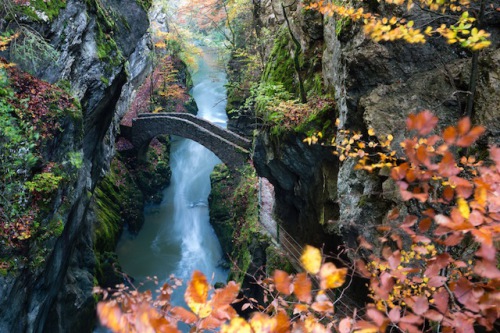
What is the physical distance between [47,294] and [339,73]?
7842mm

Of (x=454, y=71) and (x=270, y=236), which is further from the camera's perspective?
(x=270, y=236)

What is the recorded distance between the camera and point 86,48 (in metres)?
8.70

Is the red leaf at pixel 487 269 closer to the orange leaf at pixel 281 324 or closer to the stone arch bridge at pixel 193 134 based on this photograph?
the orange leaf at pixel 281 324

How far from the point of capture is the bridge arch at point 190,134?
17.1 metres

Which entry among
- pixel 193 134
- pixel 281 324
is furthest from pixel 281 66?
pixel 193 134

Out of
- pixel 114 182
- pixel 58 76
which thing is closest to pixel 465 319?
pixel 58 76

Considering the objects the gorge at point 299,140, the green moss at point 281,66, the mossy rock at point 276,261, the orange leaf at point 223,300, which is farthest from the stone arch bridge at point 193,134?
the orange leaf at point 223,300

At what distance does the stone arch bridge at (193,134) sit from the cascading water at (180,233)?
7.68ft

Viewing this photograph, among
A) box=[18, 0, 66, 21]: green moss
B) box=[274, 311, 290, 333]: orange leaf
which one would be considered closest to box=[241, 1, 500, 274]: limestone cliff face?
box=[274, 311, 290, 333]: orange leaf

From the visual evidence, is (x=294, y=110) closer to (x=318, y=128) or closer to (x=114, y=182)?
(x=318, y=128)

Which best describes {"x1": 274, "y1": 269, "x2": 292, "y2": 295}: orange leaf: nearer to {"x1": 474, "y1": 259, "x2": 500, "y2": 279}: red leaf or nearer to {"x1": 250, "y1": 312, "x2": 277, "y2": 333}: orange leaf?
{"x1": 250, "y1": 312, "x2": 277, "y2": 333}: orange leaf

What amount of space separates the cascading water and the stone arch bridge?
2340 mm

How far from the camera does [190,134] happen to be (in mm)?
18500

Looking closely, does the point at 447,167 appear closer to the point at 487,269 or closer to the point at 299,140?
the point at 487,269
